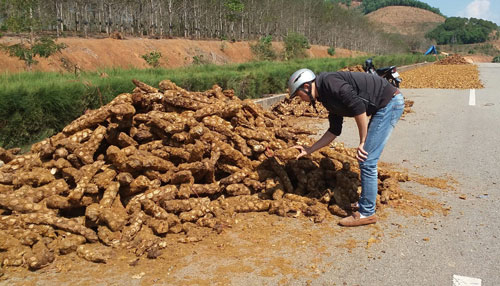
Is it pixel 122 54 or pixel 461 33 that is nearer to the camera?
pixel 122 54

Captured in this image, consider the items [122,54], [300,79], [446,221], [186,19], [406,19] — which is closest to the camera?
[300,79]

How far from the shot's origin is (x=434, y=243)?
152 inches

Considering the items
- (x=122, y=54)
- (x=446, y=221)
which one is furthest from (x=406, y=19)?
(x=446, y=221)

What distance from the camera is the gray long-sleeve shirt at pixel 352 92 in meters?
3.72

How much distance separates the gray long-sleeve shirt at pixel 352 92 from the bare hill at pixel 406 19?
167 metres

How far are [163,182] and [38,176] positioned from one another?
1367 mm

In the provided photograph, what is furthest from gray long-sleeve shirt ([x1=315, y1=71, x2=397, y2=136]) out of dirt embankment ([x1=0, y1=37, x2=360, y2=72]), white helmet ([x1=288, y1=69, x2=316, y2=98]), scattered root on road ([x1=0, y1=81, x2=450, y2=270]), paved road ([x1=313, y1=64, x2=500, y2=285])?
dirt embankment ([x1=0, y1=37, x2=360, y2=72])

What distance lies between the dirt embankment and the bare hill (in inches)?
5254

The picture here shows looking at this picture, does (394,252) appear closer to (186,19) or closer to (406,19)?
(186,19)

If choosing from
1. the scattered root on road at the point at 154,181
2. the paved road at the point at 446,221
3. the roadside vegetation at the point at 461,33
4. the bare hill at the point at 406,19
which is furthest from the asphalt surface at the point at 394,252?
the bare hill at the point at 406,19

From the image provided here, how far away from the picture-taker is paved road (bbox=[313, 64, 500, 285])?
3.31 metres

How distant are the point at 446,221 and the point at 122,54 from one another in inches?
1143

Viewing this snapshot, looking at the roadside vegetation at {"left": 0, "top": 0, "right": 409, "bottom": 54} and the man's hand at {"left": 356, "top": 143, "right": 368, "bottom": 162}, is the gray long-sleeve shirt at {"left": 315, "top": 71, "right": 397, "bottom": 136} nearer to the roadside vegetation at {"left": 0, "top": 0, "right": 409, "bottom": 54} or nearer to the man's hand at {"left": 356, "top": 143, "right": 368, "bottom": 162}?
the man's hand at {"left": 356, "top": 143, "right": 368, "bottom": 162}

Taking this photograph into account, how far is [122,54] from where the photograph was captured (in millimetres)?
29641
